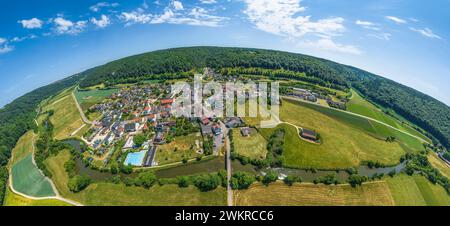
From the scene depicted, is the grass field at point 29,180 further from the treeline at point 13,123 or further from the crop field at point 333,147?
the crop field at point 333,147

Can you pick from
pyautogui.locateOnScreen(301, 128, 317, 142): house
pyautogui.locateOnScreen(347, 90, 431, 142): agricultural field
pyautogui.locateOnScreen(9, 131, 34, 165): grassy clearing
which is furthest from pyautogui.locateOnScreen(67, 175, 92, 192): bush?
pyautogui.locateOnScreen(347, 90, 431, 142): agricultural field

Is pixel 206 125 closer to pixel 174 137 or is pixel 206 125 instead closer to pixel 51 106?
pixel 174 137

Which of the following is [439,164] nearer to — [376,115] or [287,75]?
[376,115]

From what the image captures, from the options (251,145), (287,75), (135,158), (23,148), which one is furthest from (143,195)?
(287,75)

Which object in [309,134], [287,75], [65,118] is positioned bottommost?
Result: [309,134]

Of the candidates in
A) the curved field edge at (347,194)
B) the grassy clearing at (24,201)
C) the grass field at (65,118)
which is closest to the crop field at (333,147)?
the curved field edge at (347,194)

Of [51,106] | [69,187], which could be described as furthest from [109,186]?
[51,106]
